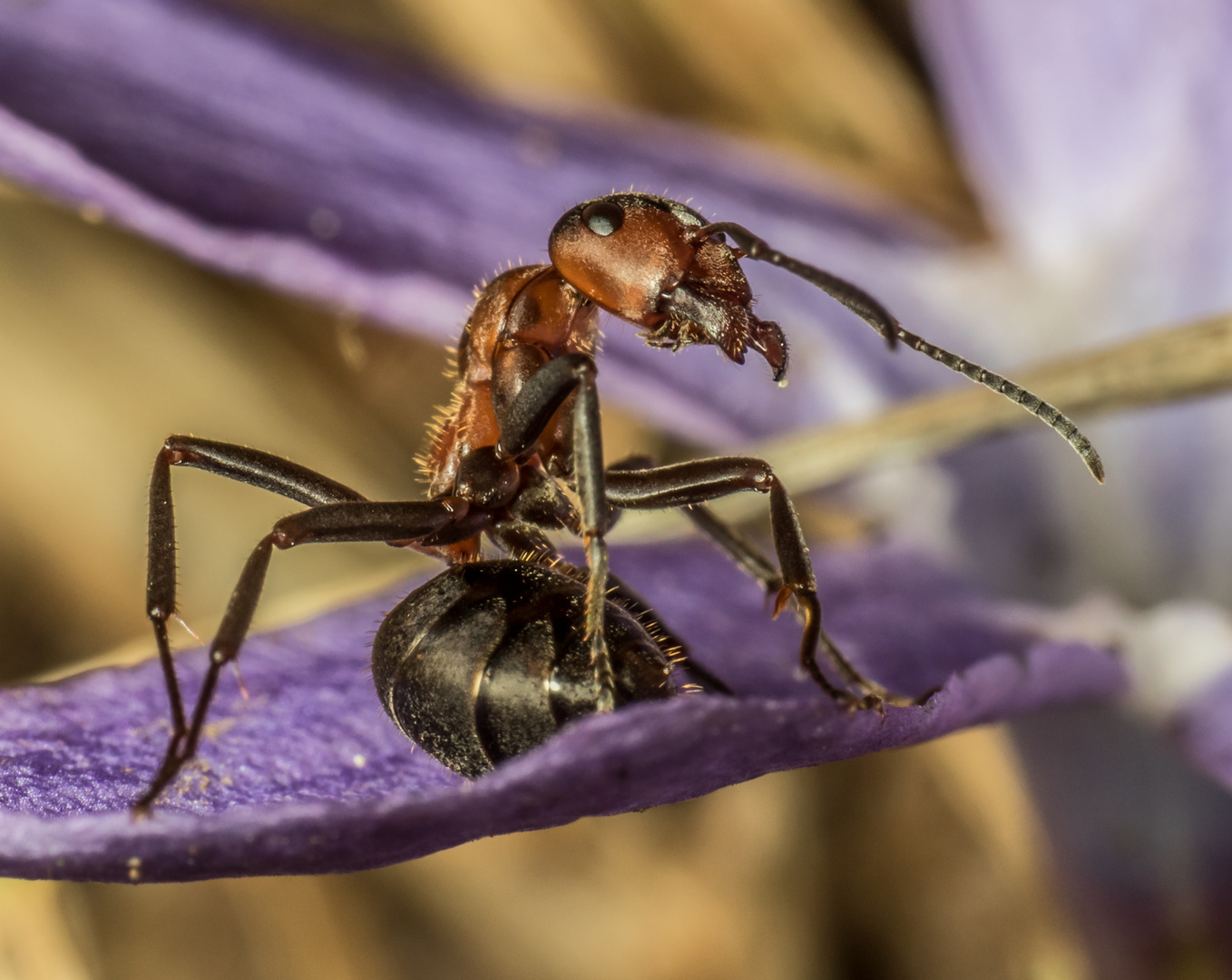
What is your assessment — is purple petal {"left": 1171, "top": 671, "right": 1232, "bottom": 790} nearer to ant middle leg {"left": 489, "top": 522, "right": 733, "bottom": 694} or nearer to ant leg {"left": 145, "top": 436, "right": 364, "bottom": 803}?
ant middle leg {"left": 489, "top": 522, "right": 733, "bottom": 694}

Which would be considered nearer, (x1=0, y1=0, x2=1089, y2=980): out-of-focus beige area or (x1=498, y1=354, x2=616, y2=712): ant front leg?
(x1=498, y1=354, x2=616, y2=712): ant front leg

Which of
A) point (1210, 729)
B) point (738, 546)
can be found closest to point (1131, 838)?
point (1210, 729)

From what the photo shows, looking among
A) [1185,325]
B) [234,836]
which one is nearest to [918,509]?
[1185,325]

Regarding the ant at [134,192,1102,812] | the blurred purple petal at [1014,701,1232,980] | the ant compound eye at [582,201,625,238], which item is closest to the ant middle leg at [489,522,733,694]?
the ant at [134,192,1102,812]

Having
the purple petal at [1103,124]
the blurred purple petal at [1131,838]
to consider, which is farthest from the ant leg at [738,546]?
the purple petal at [1103,124]

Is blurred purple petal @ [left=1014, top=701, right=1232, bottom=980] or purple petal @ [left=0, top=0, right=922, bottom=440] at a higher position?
purple petal @ [left=0, top=0, right=922, bottom=440]

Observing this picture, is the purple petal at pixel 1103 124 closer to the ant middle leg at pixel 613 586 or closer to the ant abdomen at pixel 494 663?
the ant middle leg at pixel 613 586

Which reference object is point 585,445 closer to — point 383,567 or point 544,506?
point 544,506
